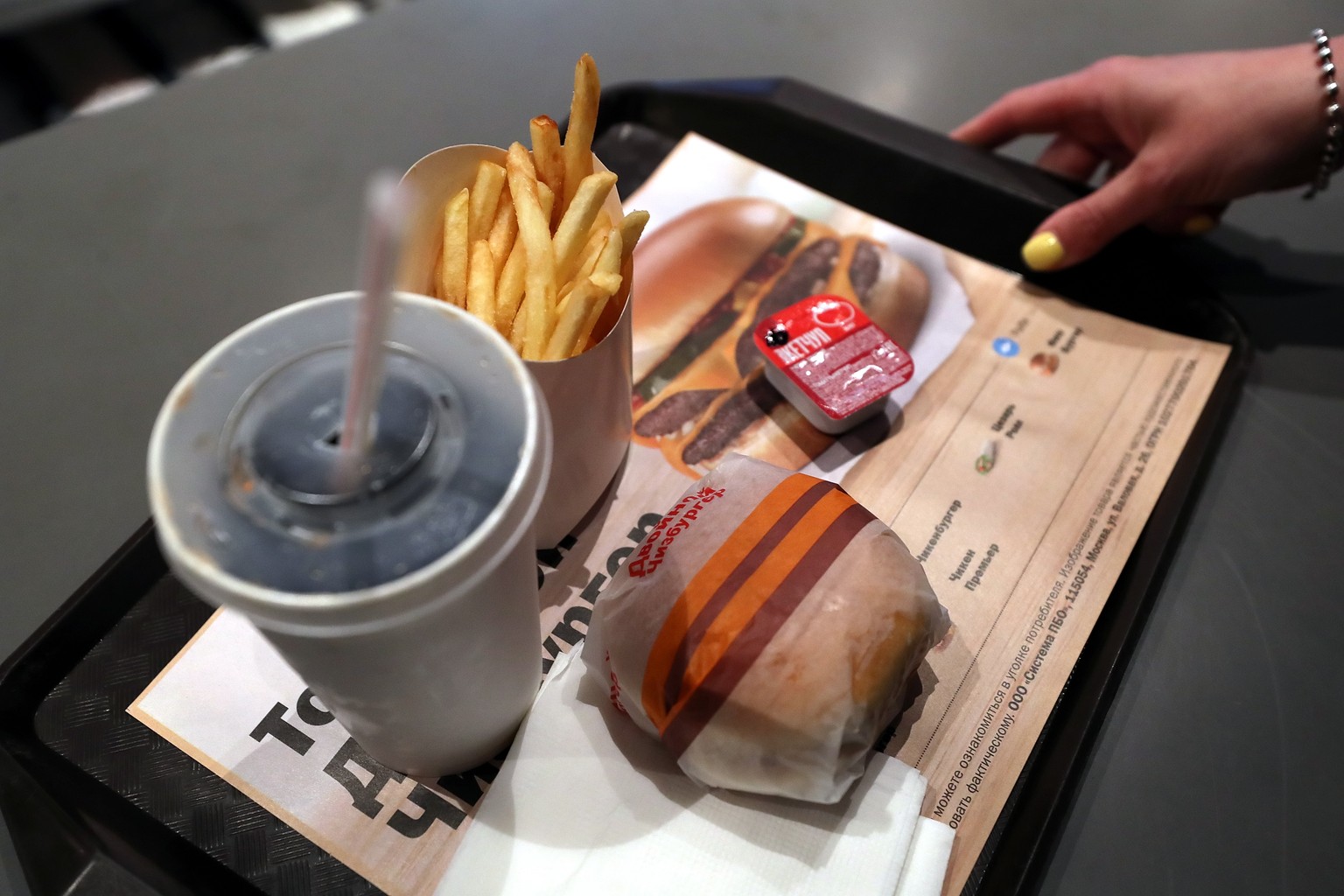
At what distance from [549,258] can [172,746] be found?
2.44ft

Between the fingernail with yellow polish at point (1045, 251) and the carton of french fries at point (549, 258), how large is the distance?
79 cm

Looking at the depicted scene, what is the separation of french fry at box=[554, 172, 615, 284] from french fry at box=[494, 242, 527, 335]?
0.18 feet

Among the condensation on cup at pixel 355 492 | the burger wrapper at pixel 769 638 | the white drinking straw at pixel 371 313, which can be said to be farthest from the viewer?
the burger wrapper at pixel 769 638

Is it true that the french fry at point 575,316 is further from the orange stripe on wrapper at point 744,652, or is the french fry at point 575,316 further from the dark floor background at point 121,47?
the dark floor background at point 121,47

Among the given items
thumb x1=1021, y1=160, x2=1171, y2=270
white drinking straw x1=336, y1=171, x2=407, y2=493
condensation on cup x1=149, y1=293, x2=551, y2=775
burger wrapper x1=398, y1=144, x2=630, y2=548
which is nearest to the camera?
white drinking straw x1=336, y1=171, x2=407, y2=493

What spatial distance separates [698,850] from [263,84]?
1767 millimetres

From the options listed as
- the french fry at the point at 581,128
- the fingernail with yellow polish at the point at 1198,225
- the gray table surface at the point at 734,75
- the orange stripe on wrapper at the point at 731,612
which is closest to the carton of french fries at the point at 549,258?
the french fry at the point at 581,128

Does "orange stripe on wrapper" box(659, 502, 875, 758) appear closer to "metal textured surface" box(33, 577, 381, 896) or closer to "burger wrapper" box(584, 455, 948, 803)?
"burger wrapper" box(584, 455, 948, 803)

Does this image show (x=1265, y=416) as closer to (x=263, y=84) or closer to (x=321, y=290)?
(x=321, y=290)

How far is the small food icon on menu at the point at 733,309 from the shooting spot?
126 cm

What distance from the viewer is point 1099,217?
1.35m

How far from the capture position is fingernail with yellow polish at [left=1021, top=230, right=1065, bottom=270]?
4.55 ft

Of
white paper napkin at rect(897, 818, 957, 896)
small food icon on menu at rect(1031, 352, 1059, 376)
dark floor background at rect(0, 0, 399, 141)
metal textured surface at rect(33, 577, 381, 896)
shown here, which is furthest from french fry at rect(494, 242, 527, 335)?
dark floor background at rect(0, 0, 399, 141)

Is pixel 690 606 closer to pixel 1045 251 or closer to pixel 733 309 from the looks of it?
pixel 733 309
